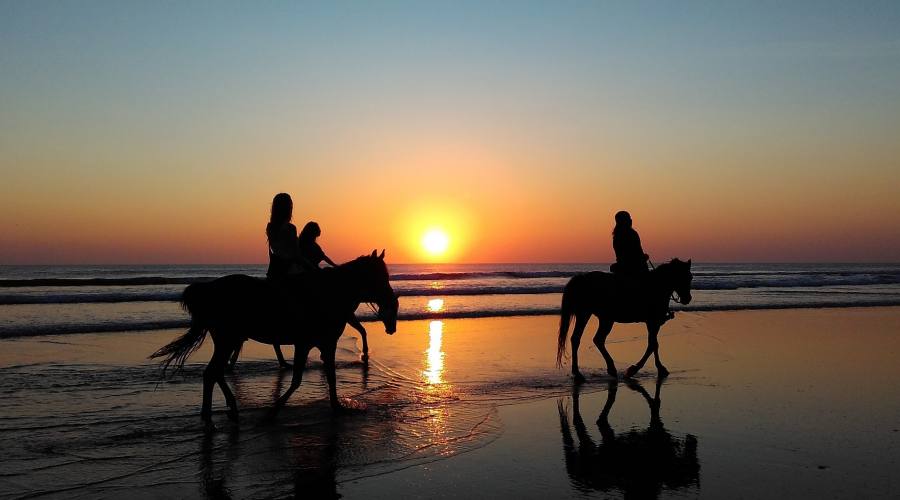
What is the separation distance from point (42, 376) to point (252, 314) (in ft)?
14.4

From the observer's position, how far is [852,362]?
35.1 feet

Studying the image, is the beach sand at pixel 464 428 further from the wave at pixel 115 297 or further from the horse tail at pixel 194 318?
the wave at pixel 115 297

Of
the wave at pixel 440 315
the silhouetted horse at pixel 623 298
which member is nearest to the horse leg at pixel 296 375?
the silhouetted horse at pixel 623 298

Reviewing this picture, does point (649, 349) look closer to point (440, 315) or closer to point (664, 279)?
point (664, 279)

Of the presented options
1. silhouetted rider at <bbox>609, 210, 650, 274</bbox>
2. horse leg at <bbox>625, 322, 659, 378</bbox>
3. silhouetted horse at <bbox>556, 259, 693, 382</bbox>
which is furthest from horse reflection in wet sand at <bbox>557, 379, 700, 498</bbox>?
silhouetted rider at <bbox>609, 210, 650, 274</bbox>

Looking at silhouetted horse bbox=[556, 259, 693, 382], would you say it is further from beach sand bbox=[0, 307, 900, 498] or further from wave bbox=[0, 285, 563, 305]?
wave bbox=[0, 285, 563, 305]

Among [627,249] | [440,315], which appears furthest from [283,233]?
[440,315]

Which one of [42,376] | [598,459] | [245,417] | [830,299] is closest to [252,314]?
[245,417]

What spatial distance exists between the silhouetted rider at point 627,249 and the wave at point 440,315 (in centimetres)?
937

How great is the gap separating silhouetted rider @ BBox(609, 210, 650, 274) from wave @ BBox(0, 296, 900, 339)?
9.37 meters

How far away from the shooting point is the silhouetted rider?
993 centimetres

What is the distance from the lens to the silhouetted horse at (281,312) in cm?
680

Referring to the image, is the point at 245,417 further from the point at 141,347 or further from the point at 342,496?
the point at 141,347

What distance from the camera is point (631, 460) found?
18.3 ft
